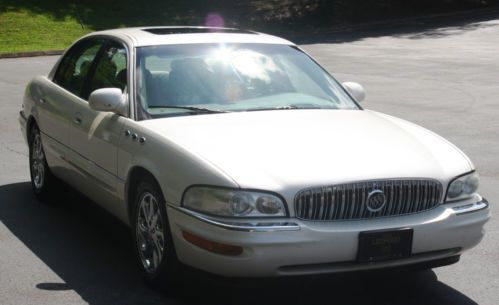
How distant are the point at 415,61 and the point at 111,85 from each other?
15143mm

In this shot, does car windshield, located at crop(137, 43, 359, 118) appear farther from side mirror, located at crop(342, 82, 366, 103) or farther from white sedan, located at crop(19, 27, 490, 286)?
side mirror, located at crop(342, 82, 366, 103)

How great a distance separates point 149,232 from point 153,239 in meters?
0.07

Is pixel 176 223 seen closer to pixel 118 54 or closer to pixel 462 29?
pixel 118 54

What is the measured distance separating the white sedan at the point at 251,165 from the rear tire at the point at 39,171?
719mm

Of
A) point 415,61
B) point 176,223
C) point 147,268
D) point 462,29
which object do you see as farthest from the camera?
point 462,29

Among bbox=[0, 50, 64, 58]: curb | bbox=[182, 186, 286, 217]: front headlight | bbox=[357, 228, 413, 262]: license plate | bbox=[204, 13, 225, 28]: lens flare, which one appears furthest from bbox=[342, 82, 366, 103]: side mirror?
bbox=[204, 13, 225, 28]: lens flare

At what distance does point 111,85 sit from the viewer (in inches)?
279

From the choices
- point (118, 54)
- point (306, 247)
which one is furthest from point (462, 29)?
point (306, 247)

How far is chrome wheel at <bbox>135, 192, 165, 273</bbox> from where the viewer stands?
19.0ft

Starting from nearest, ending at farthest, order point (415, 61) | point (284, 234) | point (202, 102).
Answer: point (284, 234)
point (202, 102)
point (415, 61)

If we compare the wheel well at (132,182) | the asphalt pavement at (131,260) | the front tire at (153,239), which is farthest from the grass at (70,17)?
the front tire at (153,239)

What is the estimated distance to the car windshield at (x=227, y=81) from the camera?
255 inches

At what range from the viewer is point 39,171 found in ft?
Result: 27.6

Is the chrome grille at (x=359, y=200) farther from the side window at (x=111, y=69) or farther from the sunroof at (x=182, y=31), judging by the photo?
the sunroof at (x=182, y=31)
